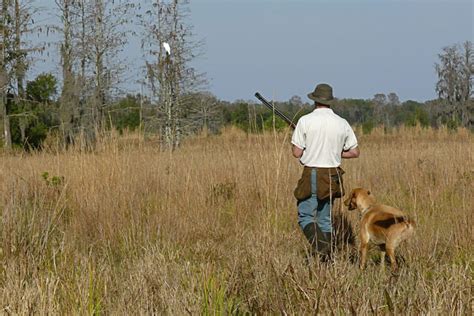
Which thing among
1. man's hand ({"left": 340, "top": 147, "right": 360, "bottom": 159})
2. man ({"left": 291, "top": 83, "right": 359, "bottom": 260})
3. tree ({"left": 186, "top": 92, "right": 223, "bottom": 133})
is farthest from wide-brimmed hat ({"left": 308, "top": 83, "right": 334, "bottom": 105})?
tree ({"left": 186, "top": 92, "right": 223, "bottom": 133})

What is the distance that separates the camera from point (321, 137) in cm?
531

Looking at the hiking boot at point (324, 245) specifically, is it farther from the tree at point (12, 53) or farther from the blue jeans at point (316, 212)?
the tree at point (12, 53)

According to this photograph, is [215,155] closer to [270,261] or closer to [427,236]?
[427,236]

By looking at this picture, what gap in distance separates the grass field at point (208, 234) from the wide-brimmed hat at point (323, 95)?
63cm

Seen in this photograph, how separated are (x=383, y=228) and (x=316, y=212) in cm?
62

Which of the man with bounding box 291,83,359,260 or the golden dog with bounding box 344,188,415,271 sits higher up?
the man with bounding box 291,83,359,260

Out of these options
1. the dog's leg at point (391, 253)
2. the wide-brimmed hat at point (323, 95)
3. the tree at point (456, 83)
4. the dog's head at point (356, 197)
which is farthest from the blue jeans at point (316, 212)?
the tree at point (456, 83)

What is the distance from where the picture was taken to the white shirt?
17.4ft

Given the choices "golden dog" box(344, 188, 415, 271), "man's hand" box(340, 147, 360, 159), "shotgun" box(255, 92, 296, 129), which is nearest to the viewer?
"golden dog" box(344, 188, 415, 271)

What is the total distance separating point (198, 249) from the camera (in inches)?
212

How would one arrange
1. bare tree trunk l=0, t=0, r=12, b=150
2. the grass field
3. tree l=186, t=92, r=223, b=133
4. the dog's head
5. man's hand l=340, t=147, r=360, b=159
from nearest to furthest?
1. the grass field
2. man's hand l=340, t=147, r=360, b=159
3. the dog's head
4. tree l=186, t=92, r=223, b=133
5. bare tree trunk l=0, t=0, r=12, b=150

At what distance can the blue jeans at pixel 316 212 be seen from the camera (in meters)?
5.45

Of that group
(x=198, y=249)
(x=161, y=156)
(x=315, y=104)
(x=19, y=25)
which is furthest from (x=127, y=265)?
(x=19, y=25)

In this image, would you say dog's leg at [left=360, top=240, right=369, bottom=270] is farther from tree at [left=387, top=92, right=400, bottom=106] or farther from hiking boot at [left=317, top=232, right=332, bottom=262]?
tree at [left=387, top=92, right=400, bottom=106]
